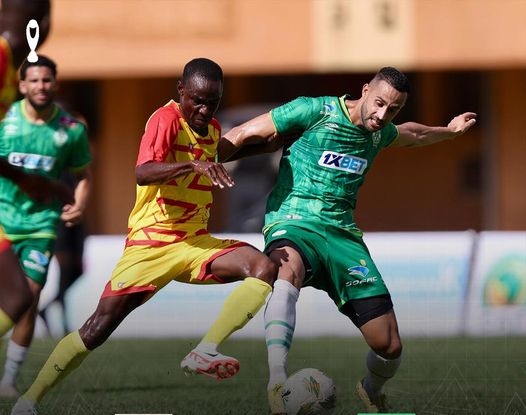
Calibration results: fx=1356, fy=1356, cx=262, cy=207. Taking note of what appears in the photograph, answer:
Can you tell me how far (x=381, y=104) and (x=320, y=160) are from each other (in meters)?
0.50

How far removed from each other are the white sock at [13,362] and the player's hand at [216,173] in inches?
120

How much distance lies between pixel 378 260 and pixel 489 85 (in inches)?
331

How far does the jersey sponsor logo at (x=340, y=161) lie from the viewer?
765cm

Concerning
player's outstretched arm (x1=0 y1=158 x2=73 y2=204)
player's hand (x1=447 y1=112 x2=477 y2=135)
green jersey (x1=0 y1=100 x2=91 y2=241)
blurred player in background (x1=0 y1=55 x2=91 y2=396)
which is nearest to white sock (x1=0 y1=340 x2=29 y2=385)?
blurred player in background (x1=0 y1=55 x2=91 y2=396)

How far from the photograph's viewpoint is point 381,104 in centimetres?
743

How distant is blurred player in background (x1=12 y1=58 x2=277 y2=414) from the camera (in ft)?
23.3

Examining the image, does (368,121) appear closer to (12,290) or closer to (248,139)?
(248,139)

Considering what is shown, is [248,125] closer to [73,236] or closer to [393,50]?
[73,236]

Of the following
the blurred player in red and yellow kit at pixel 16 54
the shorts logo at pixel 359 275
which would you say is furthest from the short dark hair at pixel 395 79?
the blurred player in red and yellow kit at pixel 16 54

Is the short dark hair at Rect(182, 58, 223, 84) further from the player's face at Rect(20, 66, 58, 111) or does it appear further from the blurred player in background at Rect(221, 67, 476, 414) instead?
the player's face at Rect(20, 66, 58, 111)

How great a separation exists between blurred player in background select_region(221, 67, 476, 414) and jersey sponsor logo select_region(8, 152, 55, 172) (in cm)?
232

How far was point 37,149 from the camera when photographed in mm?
9508

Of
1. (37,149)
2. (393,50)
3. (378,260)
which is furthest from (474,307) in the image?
(393,50)

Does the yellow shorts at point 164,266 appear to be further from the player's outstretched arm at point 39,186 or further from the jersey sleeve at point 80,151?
the jersey sleeve at point 80,151
